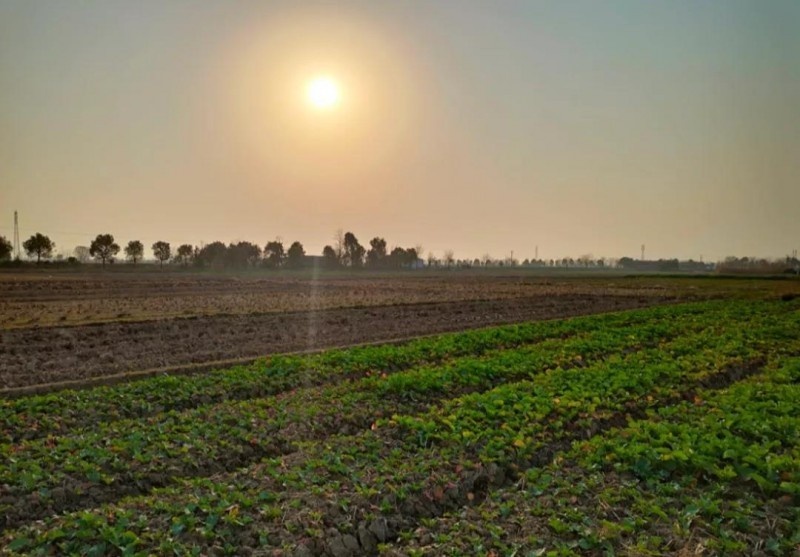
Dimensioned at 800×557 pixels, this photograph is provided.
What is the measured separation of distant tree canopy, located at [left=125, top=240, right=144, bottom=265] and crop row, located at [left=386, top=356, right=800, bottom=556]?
128063mm

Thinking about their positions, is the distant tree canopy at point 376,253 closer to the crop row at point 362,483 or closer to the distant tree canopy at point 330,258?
the distant tree canopy at point 330,258

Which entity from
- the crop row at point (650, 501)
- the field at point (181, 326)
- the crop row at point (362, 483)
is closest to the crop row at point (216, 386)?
the field at point (181, 326)

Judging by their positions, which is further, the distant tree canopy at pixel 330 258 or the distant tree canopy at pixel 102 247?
the distant tree canopy at pixel 330 258

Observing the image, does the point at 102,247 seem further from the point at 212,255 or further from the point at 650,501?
the point at 650,501

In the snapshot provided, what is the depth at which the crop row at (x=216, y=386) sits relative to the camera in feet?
36.2

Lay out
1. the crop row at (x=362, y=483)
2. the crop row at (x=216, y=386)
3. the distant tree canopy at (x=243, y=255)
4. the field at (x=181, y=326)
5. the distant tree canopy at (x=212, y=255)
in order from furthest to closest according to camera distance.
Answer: the distant tree canopy at (x=243, y=255) → the distant tree canopy at (x=212, y=255) → the field at (x=181, y=326) → the crop row at (x=216, y=386) → the crop row at (x=362, y=483)

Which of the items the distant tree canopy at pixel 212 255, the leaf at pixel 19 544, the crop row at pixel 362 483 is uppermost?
the distant tree canopy at pixel 212 255

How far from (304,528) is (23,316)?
2628 cm

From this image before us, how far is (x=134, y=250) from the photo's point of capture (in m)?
124

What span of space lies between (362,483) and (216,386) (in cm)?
687

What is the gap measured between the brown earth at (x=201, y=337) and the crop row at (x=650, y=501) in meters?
11.7

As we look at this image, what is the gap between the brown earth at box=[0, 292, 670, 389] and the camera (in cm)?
1658

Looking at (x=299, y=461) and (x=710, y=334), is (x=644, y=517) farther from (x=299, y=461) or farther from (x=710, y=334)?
(x=710, y=334)

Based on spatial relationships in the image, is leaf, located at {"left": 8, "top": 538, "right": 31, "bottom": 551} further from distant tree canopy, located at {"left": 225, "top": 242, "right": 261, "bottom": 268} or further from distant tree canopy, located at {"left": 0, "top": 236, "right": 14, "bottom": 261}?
distant tree canopy, located at {"left": 225, "top": 242, "right": 261, "bottom": 268}
